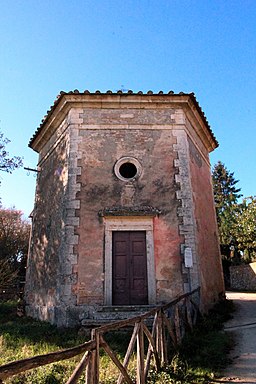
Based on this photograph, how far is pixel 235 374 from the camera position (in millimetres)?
4461

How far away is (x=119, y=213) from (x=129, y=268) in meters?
1.50

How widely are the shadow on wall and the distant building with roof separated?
12527 millimetres

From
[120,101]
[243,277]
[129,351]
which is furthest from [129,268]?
[243,277]

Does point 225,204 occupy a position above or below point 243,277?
above

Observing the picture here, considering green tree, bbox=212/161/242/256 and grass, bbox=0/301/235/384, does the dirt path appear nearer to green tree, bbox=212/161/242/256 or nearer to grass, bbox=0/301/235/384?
grass, bbox=0/301/235/384

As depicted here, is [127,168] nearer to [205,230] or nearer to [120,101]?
[120,101]

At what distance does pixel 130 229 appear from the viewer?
8344 mm

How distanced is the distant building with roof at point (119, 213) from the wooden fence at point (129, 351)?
1.23m

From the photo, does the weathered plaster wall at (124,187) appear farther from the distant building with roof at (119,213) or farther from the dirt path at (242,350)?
the dirt path at (242,350)

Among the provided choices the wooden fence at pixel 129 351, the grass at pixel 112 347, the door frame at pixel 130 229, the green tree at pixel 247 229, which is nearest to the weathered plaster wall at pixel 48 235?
the grass at pixel 112 347

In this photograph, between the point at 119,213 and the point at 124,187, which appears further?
the point at 124,187

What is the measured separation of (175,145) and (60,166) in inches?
144

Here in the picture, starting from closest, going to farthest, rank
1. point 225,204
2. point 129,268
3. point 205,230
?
point 129,268, point 205,230, point 225,204

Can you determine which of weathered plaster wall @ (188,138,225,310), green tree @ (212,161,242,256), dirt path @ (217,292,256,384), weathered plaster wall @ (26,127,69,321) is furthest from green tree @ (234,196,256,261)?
weathered plaster wall @ (26,127,69,321)
